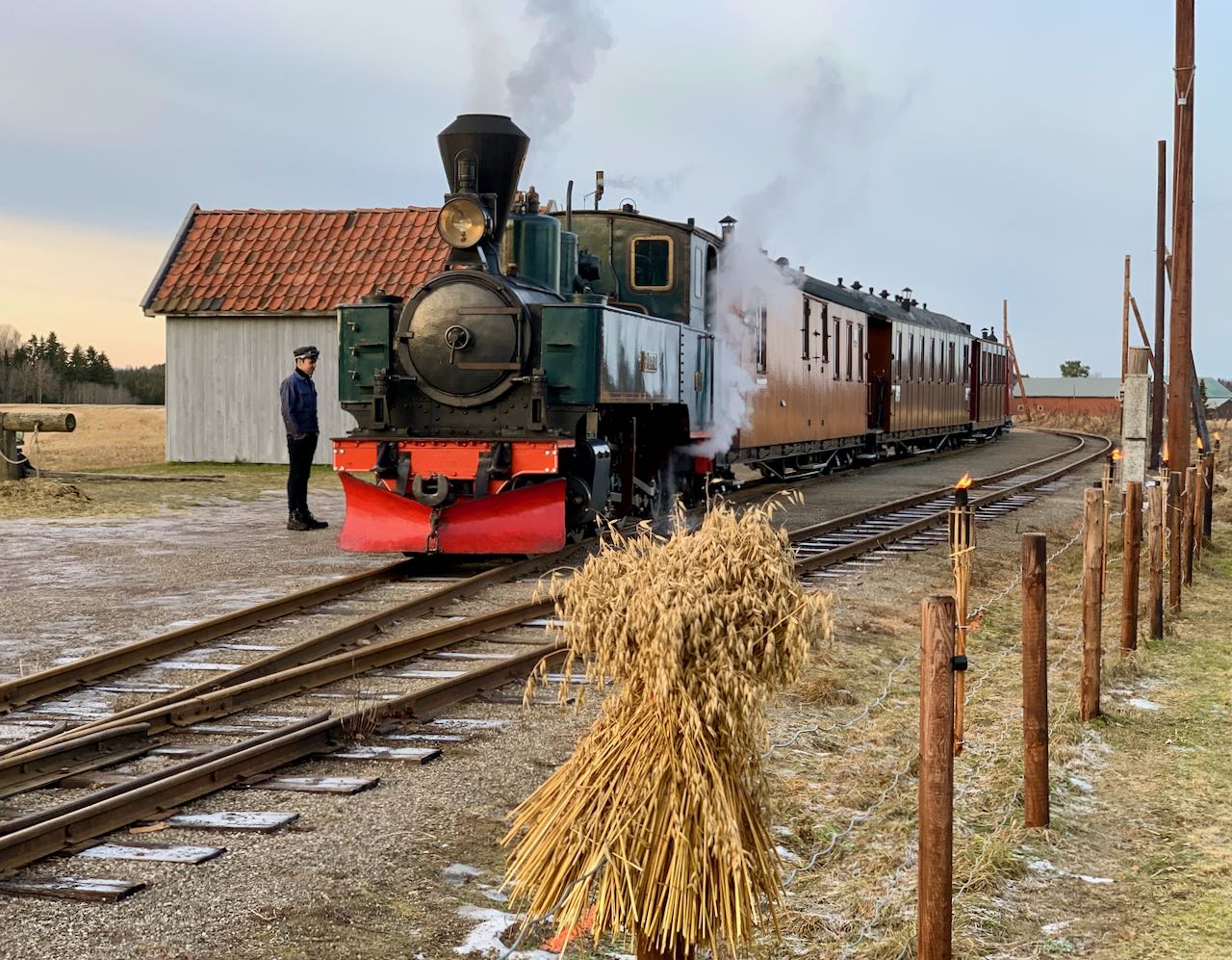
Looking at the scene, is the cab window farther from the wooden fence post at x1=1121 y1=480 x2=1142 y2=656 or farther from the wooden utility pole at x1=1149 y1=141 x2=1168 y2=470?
the wooden utility pole at x1=1149 y1=141 x2=1168 y2=470

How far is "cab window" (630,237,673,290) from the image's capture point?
13.7 metres

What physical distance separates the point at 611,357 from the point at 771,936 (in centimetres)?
786

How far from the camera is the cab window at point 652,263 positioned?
44.8 ft

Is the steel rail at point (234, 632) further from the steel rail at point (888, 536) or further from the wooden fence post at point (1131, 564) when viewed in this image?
the wooden fence post at point (1131, 564)

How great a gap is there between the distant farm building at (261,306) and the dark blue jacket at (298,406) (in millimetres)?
9447

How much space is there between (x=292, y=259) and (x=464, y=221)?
44.9ft

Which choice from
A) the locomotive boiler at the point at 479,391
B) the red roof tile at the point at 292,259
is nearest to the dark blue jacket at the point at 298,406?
the locomotive boiler at the point at 479,391

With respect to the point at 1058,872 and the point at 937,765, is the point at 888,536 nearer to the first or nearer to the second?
the point at 1058,872

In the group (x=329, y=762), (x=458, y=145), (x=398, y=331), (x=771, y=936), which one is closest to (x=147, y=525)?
(x=398, y=331)

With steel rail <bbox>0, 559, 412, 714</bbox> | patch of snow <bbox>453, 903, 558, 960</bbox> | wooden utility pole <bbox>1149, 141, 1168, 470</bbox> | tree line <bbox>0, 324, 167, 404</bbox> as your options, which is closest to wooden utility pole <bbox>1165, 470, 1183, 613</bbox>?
steel rail <bbox>0, 559, 412, 714</bbox>

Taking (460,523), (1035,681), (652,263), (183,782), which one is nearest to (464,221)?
(460,523)

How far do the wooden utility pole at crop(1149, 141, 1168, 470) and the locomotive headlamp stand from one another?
16.1 metres

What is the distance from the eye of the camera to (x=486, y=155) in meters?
11.5

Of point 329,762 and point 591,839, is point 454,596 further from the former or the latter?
point 591,839
